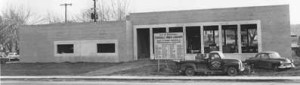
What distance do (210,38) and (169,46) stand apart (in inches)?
404

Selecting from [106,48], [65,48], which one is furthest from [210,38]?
[65,48]

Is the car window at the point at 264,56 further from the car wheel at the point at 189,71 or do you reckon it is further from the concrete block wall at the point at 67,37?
the concrete block wall at the point at 67,37

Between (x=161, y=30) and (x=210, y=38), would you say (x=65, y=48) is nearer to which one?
(x=161, y=30)

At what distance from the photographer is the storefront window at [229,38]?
32938mm

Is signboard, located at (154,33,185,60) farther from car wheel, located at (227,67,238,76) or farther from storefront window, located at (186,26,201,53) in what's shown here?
storefront window, located at (186,26,201,53)

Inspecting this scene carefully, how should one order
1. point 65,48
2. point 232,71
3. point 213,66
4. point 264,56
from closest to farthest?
1. point 232,71
2. point 213,66
3. point 264,56
4. point 65,48

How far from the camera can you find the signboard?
78.8ft

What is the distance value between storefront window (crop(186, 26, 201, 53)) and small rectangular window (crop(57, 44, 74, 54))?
33.4 feet

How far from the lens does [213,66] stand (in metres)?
22.4

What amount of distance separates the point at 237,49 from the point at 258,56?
23.8 feet

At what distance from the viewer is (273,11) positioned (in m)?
30.9


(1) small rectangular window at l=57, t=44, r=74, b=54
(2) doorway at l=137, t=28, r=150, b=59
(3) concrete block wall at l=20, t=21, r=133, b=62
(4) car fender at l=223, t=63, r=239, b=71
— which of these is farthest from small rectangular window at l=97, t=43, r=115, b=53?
(4) car fender at l=223, t=63, r=239, b=71

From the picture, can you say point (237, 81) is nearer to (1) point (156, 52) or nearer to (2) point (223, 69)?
(2) point (223, 69)

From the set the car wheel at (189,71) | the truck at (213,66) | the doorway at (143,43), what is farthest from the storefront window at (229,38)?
the car wheel at (189,71)
